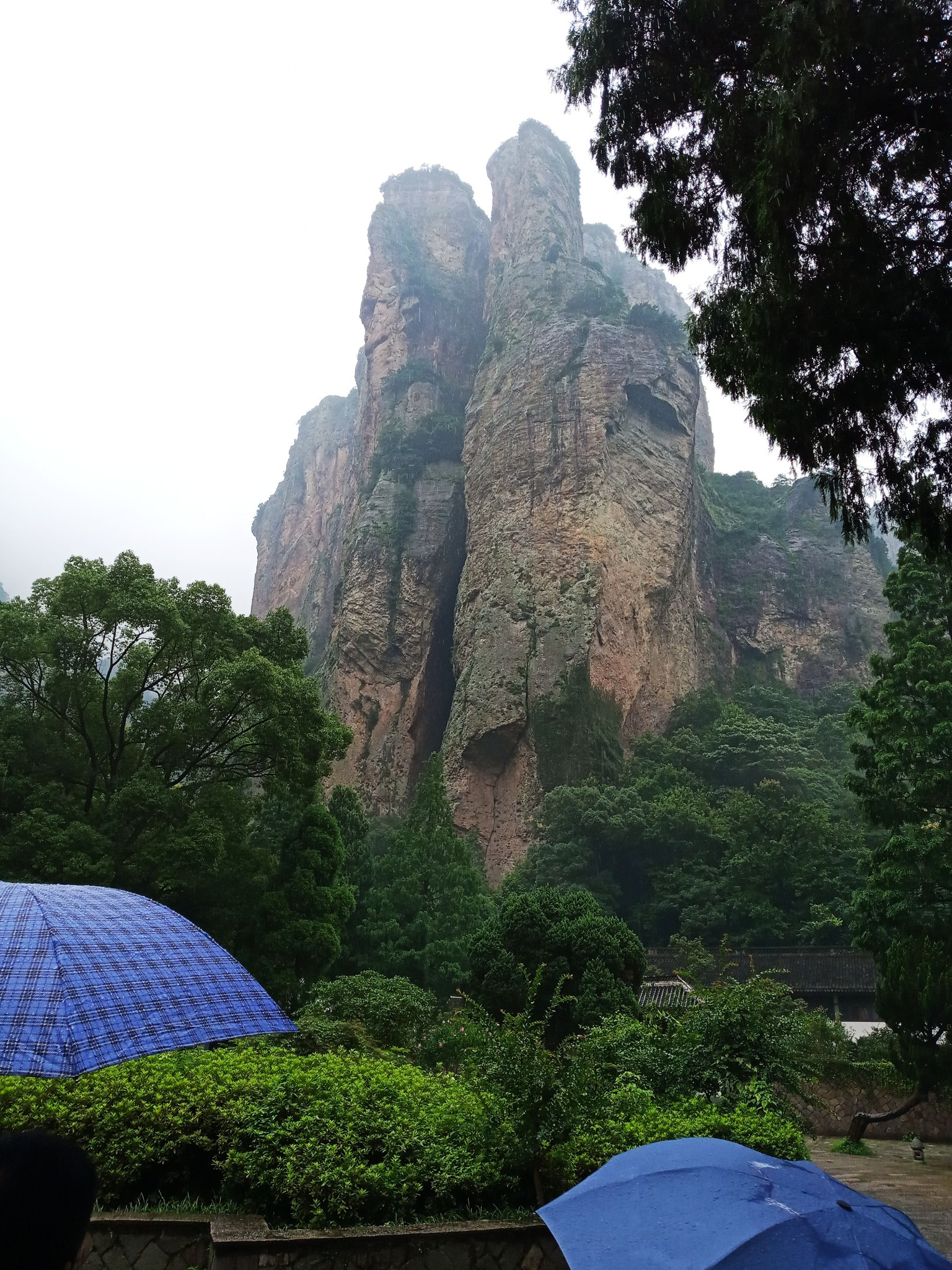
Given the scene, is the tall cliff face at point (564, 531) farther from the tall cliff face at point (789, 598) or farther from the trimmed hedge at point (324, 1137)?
the trimmed hedge at point (324, 1137)

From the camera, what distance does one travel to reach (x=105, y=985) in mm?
2938

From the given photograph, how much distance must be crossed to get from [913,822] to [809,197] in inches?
416

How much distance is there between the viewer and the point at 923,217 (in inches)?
201

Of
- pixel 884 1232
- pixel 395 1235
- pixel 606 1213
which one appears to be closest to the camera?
pixel 884 1232

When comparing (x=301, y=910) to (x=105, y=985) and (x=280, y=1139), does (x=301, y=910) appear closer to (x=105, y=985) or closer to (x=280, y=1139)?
(x=280, y=1139)

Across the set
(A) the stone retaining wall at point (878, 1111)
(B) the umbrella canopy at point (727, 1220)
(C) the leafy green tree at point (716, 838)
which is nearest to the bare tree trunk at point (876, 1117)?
(A) the stone retaining wall at point (878, 1111)

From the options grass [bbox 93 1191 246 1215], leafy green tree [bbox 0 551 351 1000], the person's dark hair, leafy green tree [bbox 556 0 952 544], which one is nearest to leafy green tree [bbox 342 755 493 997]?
leafy green tree [bbox 0 551 351 1000]

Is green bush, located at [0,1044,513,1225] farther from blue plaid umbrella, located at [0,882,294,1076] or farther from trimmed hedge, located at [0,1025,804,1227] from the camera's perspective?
blue plaid umbrella, located at [0,882,294,1076]

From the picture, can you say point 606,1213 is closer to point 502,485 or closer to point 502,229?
point 502,485

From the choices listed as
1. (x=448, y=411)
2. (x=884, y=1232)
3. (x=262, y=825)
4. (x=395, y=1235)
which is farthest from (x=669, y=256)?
(x=448, y=411)

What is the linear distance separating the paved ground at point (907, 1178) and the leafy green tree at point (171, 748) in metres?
7.69

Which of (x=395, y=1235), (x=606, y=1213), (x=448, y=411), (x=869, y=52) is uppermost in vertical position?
(x=448, y=411)

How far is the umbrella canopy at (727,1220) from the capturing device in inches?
85.4

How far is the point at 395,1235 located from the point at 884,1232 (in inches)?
111
